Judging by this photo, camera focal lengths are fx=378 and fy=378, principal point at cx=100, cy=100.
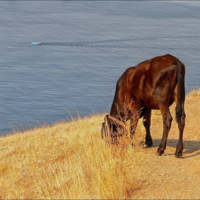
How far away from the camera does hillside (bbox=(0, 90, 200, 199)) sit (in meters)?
A: 6.48

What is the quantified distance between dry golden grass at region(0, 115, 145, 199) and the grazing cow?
702mm

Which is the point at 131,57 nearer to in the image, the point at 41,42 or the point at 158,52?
the point at 158,52

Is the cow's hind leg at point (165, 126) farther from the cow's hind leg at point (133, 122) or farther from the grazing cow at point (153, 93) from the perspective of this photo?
the cow's hind leg at point (133, 122)

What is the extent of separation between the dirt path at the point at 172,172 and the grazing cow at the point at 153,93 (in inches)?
11.7

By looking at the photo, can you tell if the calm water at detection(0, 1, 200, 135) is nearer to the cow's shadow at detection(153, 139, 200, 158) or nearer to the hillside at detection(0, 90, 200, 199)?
the hillside at detection(0, 90, 200, 199)

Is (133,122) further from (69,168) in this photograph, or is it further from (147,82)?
(69,168)

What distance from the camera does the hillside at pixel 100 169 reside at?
6.48 metres

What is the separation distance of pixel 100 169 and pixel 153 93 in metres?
2.07

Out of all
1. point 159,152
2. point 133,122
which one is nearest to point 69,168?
point 133,122

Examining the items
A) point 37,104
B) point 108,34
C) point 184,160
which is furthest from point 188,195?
point 108,34

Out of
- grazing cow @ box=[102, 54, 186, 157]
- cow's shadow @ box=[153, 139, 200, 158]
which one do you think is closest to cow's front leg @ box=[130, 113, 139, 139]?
grazing cow @ box=[102, 54, 186, 157]

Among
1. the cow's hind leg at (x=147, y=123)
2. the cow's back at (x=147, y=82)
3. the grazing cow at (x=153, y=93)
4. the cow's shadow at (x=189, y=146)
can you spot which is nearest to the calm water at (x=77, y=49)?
the cow's shadow at (x=189, y=146)

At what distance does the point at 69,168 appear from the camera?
25.0 feet

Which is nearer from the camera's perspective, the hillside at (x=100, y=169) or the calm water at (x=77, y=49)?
the hillside at (x=100, y=169)
